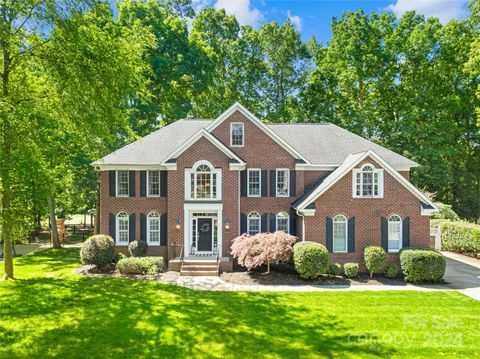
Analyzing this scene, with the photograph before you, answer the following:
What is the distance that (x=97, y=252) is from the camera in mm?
17781

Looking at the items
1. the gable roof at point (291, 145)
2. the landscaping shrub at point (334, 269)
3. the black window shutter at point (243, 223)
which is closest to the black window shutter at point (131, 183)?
the gable roof at point (291, 145)

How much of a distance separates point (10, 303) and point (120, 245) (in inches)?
351

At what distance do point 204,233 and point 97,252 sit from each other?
5.97 metres

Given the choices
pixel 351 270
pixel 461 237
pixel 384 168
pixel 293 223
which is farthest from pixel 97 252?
pixel 461 237

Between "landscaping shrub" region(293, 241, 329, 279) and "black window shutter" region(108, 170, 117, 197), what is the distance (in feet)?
38.1

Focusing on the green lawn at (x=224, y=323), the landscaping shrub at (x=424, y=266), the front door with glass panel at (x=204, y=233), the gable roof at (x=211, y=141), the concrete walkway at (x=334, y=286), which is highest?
the gable roof at (x=211, y=141)

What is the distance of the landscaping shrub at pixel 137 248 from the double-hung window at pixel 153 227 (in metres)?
0.73

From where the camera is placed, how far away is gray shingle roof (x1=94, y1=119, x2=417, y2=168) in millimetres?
20156

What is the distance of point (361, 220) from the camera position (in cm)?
1759

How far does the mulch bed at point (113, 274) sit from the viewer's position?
54.0 feet

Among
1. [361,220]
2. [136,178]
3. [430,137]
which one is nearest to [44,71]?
[136,178]

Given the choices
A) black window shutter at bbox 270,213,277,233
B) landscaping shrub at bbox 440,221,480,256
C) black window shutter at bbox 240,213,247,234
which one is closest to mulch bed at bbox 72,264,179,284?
black window shutter at bbox 240,213,247,234

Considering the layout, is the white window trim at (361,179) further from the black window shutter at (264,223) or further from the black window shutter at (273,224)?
the black window shutter at (264,223)

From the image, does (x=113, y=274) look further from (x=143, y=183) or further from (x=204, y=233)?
(x=143, y=183)
